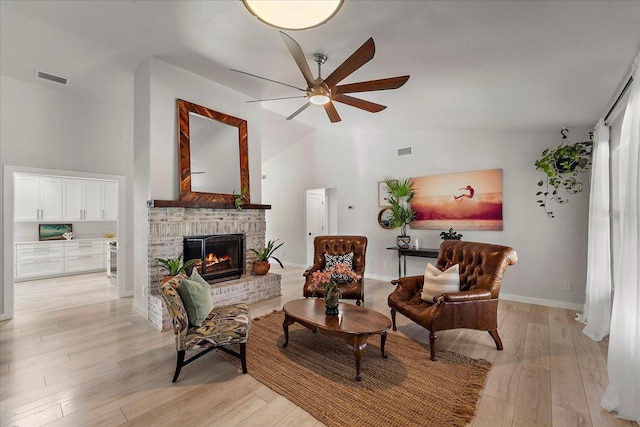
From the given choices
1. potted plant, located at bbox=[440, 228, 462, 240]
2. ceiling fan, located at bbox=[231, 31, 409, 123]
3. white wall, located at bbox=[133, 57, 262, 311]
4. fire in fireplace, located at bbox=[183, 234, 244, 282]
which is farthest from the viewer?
potted plant, located at bbox=[440, 228, 462, 240]

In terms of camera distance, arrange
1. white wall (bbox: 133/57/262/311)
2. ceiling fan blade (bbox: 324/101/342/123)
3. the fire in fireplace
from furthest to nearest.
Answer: the fire in fireplace < white wall (bbox: 133/57/262/311) < ceiling fan blade (bbox: 324/101/342/123)

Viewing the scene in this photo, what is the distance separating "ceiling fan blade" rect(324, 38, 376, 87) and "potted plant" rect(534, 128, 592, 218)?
332 centimetres

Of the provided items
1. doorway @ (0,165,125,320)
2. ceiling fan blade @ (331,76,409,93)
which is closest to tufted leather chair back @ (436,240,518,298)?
ceiling fan blade @ (331,76,409,93)

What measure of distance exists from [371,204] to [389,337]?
133 inches

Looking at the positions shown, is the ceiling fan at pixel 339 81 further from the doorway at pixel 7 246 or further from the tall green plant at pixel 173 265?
the doorway at pixel 7 246

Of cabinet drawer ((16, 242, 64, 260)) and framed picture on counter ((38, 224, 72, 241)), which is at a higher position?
framed picture on counter ((38, 224, 72, 241))

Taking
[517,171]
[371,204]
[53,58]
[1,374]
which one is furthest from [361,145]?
[1,374]

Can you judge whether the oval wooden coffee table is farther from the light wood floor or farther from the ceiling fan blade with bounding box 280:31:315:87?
the ceiling fan blade with bounding box 280:31:315:87

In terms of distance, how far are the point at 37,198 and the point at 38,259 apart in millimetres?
1355

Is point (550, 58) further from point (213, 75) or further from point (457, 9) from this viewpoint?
point (213, 75)

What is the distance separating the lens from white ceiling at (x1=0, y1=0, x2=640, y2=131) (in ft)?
6.79

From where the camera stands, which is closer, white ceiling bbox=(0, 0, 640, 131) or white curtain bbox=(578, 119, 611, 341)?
white ceiling bbox=(0, 0, 640, 131)

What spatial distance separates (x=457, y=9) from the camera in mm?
2086

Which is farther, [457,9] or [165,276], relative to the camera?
[165,276]
